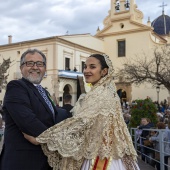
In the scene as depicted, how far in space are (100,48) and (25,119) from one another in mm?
34140

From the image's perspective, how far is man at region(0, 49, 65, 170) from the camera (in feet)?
7.73

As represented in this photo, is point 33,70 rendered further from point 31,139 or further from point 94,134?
point 94,134

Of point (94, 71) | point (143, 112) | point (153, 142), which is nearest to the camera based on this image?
point (94, 71)

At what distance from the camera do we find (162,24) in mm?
42188

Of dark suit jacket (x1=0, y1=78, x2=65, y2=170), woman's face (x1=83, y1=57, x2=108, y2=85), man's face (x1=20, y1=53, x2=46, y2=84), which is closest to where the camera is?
dark suit jacket (x1=0, y1=78, x2=65, y2=170)

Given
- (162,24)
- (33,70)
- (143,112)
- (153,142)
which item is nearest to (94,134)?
(33,70)

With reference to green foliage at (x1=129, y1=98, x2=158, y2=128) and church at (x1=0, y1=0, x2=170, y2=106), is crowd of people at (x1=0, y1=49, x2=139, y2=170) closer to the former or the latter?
green foliage at (x1=129, y1=98, x2=158, y2=128)

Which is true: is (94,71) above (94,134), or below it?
above

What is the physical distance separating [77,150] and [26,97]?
0.59 meters

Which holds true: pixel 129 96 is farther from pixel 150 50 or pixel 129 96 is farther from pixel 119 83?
pixel 150 50

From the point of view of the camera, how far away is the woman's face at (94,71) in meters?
2.83

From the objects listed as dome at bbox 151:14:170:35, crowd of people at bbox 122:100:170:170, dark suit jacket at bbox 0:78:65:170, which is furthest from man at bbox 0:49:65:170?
dome at bbox 151:14:170:35

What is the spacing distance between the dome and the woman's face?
4033cm

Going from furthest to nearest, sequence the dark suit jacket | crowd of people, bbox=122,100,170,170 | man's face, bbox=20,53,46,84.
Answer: crowd of people, bbox=122,100,170,170, man's face, bbox=20,53,46,84, the dark suit jacket
